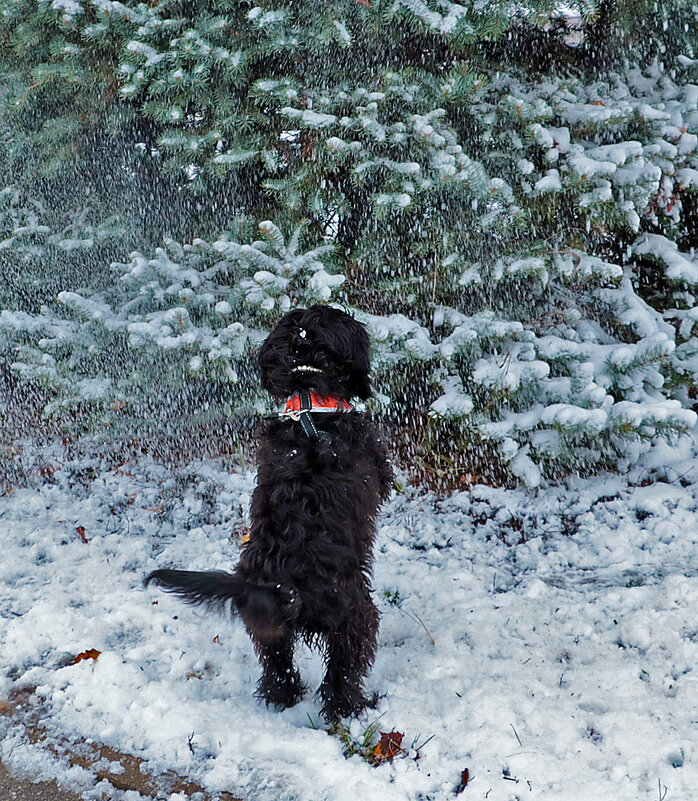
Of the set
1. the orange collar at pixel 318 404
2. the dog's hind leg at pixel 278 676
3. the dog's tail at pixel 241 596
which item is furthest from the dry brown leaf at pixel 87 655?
the orange collar at pixel 318 404

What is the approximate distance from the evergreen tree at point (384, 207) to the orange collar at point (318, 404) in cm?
120

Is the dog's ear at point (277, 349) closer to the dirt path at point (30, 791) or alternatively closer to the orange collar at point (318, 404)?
the orange collar at point (318, 404)

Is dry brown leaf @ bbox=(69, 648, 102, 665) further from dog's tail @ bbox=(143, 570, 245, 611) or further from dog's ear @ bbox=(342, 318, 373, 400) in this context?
dog's ear @ bbox=(342, 318, 373, 400)

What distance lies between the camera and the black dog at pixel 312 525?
2.44 metres

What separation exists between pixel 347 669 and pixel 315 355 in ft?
4.75

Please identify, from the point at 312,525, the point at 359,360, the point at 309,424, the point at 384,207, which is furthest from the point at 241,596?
the point at 384,207

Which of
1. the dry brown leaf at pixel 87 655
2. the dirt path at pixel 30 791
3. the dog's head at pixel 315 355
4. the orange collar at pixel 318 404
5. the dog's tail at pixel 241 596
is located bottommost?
the dry brown leaf at pixel 87 655

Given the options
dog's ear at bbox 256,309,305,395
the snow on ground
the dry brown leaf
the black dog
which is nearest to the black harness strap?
the black dog

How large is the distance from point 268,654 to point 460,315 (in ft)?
8.46

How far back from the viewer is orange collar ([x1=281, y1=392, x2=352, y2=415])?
2901 mm

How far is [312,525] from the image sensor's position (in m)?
2.56

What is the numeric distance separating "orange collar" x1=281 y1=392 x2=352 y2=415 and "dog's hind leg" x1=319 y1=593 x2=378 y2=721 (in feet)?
2.98

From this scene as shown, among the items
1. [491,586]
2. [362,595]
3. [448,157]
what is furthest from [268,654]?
[448,157]

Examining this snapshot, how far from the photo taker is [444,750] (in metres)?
2.51
